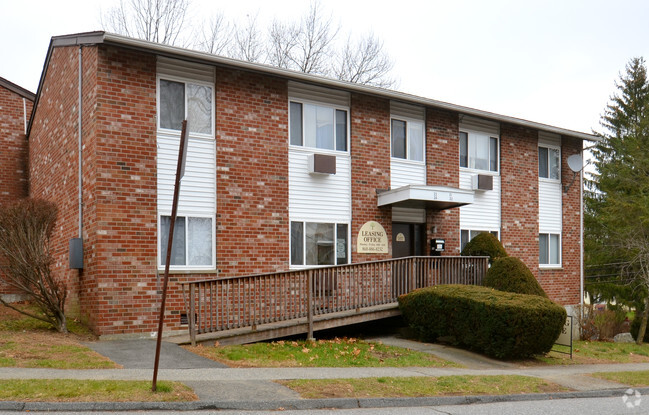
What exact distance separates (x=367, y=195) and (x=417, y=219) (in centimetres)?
200

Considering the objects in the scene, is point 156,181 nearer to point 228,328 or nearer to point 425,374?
point 228,328

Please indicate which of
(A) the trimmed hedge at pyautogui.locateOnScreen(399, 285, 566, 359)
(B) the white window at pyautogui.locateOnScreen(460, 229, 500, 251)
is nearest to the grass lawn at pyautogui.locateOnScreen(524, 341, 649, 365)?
(A) the trimmed hedge at pyautogui.locateOnScreen(399, 285, 566, 359)

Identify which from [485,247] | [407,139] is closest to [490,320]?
[485,247]

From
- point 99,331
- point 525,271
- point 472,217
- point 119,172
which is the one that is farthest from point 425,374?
point 472,217

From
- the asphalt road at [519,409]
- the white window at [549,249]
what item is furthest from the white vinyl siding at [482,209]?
the asphalt road at [519,409]

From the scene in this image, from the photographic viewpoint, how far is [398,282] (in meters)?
15.3

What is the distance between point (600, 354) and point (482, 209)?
552cm

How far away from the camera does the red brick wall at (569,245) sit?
68.6 feet

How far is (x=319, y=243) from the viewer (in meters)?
16.0

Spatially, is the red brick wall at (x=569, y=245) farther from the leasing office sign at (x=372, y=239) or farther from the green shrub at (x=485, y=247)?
the leasing office sign at (x=372, y=239)

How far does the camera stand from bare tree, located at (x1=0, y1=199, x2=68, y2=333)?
12203mm

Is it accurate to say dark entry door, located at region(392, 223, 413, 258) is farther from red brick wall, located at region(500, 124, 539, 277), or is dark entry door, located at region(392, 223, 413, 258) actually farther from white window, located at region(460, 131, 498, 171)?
red brick wall, located at region(500, 124, 539, 277)

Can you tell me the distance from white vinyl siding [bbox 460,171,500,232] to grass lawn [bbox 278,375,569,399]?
28.6ft

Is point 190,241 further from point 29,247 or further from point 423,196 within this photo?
point 423,196
